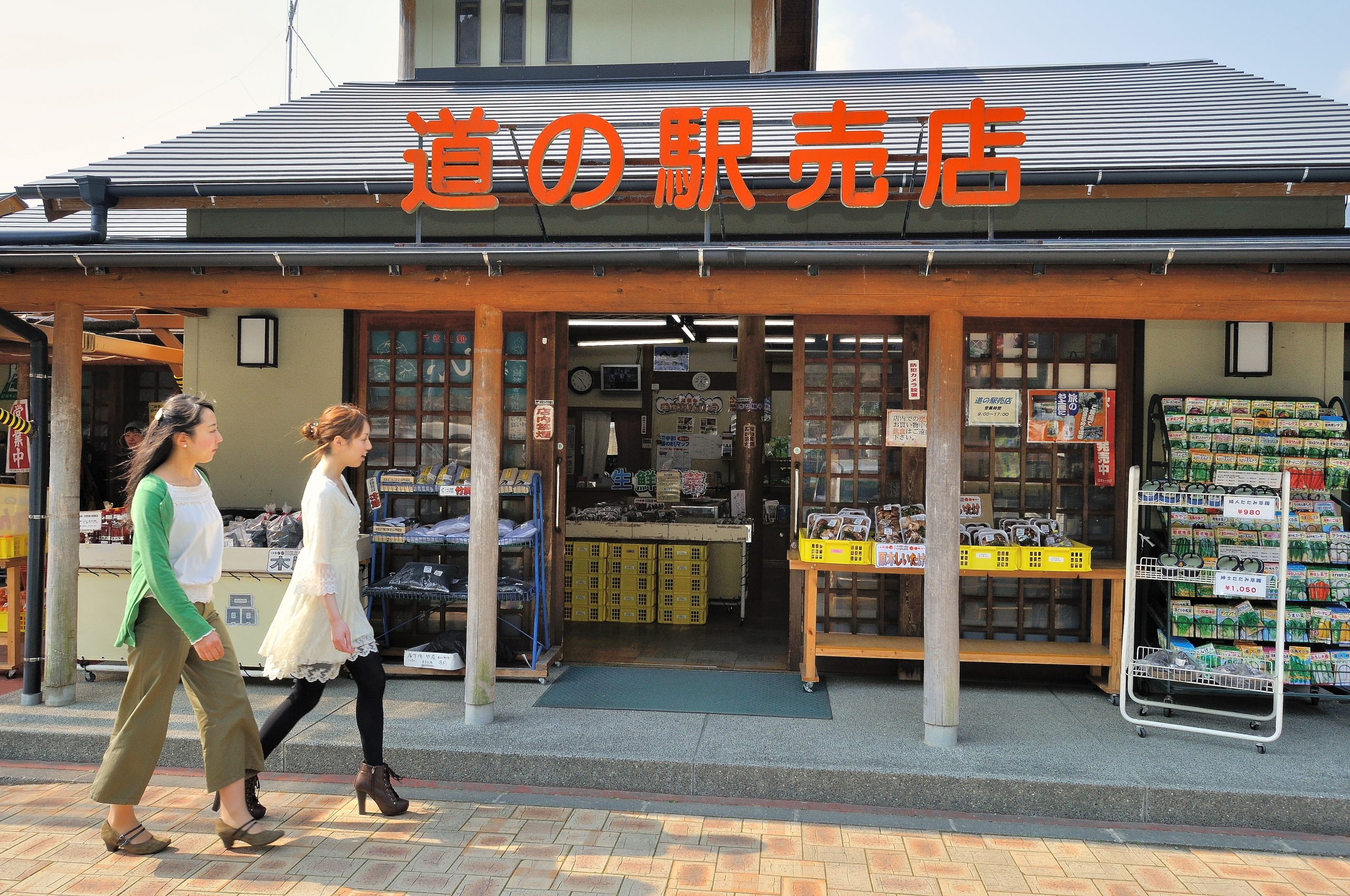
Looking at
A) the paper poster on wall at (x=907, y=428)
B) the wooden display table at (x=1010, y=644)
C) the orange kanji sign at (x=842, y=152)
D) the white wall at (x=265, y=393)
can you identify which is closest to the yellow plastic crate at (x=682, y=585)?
the wooden display table at (x=1010, y=644)

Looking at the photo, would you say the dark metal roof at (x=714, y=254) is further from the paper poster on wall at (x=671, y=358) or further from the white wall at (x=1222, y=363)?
the paper poster on wall at (x=671, y=358)

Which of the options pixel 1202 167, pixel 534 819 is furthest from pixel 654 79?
pixel 534 819

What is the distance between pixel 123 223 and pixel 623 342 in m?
8.39

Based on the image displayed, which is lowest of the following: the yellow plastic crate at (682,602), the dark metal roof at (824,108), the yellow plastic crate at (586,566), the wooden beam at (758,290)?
the yellow plastic crate at (682,602)

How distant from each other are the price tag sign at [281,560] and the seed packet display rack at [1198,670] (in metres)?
5.56

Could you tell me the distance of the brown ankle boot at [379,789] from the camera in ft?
14.4

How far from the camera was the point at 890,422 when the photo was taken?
669 centimetres

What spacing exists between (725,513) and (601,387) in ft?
18.6

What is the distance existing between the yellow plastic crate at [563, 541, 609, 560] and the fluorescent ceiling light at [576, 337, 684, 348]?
6.56 metres

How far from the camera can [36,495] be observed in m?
5.77

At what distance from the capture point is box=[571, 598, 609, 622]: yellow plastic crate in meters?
8.94

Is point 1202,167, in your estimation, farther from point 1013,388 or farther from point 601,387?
point 601,387

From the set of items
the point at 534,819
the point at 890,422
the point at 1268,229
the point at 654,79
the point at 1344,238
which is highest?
the point at 654,79

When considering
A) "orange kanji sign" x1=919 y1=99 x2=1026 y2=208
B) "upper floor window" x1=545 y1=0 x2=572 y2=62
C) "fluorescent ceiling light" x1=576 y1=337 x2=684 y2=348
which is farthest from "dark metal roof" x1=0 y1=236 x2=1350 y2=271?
"fluorescent ceiling light" x1=576 y1=337 x2=684 y2=348
